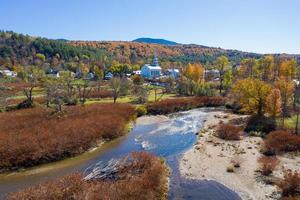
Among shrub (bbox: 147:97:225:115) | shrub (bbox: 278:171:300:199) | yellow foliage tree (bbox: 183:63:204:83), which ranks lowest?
shrub (bbox: 147:97:225:115)

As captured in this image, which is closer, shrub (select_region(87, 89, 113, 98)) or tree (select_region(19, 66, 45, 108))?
tree (select_region(19, 66, 45, 108))

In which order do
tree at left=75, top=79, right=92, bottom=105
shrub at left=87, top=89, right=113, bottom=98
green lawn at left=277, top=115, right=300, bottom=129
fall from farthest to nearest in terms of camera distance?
1. shrub at left=87, top=89, right=113, bottom=98
2. tree at left=75, top=79, right=92, bottom=105
3. green lawn at left=277, top=115, right=300, bottom=129

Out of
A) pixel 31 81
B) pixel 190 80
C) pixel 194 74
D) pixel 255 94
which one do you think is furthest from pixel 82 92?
pixel 255 94

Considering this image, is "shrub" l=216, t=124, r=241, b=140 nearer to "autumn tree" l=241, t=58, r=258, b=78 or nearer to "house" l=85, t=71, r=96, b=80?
"autumn tree" l=241, t=58, r=258, b=78

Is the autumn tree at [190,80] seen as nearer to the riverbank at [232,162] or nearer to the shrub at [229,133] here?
the shrub at [229,133]

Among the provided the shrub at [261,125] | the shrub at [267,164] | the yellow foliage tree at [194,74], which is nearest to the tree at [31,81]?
the shrub at [261,125]

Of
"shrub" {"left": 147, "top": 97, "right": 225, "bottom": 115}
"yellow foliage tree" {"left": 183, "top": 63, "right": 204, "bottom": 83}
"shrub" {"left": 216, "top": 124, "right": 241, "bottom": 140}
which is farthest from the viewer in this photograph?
"yellow foliage tree" {"left": 183, "top": 63, "right": 204, "bottom": 83}

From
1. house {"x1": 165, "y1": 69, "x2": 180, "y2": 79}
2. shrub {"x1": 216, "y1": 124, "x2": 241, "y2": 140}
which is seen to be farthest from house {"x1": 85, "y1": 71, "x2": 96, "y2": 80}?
shrub {"x1": 216, "y1": 124, "x2": 241, "y2": 140}
